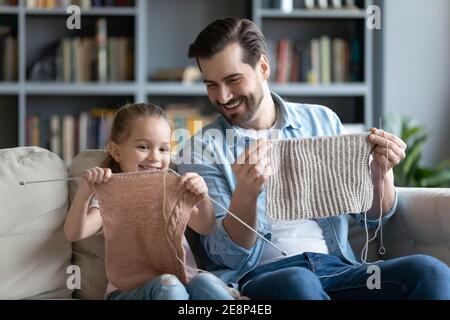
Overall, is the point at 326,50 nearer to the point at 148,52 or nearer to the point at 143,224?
the point at 148,52

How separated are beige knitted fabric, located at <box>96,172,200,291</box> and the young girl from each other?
37mm

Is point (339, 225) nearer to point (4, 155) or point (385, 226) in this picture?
point (385, 226)

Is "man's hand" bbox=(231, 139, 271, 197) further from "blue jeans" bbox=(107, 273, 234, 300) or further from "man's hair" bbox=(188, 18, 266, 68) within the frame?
"man's hair" bbox=(188, 18, 266, 68)

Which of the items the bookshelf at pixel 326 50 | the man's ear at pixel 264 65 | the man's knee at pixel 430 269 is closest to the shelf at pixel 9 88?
the bookshelf at pixel 326 50

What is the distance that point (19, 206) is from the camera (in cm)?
197

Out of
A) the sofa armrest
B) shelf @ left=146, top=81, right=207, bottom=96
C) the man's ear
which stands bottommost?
the sofa armrest

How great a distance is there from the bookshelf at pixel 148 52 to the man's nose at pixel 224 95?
2.35 meters

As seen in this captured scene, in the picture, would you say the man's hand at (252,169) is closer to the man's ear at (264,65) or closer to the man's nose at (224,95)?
the man's nose at (224,95)

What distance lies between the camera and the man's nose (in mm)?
1980

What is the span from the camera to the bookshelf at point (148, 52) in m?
4.29

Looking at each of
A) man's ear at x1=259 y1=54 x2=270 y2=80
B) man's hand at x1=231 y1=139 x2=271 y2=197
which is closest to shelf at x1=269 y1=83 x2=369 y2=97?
man's ear at x1=259 y1=54 x2=270 y2=80

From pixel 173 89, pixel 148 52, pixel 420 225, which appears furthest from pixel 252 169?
pixel 148 52

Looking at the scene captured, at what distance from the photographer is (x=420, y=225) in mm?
2041

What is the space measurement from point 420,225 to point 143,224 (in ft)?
2.38
